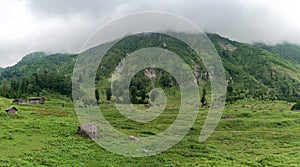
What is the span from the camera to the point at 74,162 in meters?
44.8

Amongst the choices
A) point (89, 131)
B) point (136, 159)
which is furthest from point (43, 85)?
point (136, 159)

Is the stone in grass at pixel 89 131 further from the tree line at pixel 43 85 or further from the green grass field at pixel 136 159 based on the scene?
the tree line at pixel 43 85

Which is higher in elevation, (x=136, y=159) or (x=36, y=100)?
(x=36, y=100)

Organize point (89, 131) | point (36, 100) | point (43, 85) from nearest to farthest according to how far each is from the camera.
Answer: point (89, 131) → point (36, 100) → point (43, 85)

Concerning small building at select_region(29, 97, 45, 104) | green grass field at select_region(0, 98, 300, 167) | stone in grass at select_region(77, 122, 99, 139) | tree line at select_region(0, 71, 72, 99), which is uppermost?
tree line at select_region(0, 71, 72, 99)

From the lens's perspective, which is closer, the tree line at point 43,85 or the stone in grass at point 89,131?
the stone in grass at point 89,131

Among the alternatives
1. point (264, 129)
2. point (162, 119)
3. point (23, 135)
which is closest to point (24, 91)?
point (162, 119)

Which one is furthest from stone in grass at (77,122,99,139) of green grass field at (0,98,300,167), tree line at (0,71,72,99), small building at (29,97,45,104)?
tree line at (0,71,72,99)

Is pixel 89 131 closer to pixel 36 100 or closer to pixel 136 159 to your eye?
pixel 136 159

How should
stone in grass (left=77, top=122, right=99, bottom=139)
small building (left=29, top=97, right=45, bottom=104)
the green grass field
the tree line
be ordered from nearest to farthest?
the green grass field → stone in grass (left=77, top=122, right=99, bottom=139) → small building (left=29, top=97, right=45, bottom=104) → the tree line

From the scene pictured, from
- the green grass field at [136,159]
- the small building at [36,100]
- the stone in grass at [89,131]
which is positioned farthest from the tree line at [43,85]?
the stone in grass at [89,131]

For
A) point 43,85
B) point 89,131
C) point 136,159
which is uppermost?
point 43,85

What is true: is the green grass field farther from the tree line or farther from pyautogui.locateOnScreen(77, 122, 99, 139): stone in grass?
the tree line

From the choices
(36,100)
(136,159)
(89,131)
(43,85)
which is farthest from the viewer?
(43,85)
